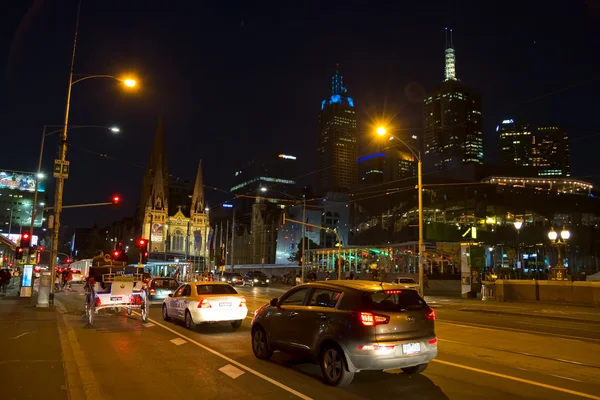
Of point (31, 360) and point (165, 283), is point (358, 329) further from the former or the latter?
point (165, 283)

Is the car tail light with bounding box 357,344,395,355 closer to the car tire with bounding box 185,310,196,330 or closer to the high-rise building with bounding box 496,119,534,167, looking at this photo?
the car tire with bounding box 185,310,196,330

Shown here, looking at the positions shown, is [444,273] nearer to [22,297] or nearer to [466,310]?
[466,310]

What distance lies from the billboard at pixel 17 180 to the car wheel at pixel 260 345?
4091 inches

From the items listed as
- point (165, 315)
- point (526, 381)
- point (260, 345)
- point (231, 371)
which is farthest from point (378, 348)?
point (165, 315)

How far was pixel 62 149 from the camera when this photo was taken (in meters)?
20.8

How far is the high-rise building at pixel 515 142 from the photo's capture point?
13385 centimetres

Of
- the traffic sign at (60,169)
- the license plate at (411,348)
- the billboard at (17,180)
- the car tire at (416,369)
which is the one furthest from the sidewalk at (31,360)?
the billboard at (17,180)

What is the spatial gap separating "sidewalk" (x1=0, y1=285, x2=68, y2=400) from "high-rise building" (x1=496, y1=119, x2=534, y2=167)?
137 meters

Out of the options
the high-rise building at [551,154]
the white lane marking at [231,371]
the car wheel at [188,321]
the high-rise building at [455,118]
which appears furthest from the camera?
the high-rise building at [455,118]

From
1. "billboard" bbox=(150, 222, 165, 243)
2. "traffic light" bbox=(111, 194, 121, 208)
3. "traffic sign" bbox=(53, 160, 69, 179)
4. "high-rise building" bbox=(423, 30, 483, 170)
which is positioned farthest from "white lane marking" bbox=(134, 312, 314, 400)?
"billboard" bbox=(150, 222, 165, 243)

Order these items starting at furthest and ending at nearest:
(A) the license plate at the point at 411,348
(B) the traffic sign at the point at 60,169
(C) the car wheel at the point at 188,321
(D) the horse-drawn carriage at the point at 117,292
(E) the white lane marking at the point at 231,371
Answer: (B) the traffic sign at the point at 60,169, (D) the horse-drawn carriage at the point at 117,292, (C) the car wheel at the point at 188,321, (E) the white lane marking at the point at 231,371, (A) the license plate at the point at 411,348

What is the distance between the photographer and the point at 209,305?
14.1 m

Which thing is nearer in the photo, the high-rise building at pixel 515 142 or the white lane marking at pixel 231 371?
the white lane marking at pixel 231 371

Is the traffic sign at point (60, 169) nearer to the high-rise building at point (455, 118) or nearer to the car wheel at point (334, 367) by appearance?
the car wheel at point (334, 367)
